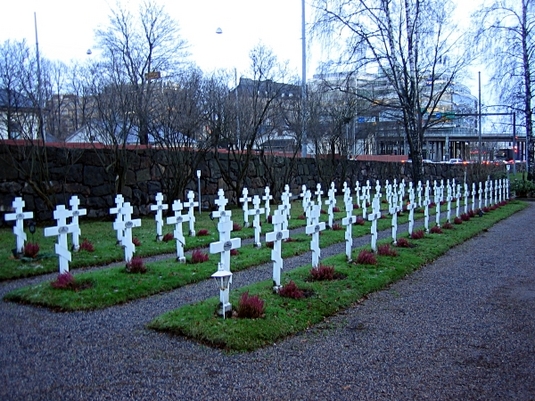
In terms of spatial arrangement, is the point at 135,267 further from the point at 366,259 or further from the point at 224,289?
the point at 366,259

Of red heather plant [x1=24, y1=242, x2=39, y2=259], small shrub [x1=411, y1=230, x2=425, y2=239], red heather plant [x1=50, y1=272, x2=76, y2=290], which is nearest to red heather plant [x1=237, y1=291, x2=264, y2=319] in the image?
red heather plant [x1=50, y1=272, x2=76, y2=290]

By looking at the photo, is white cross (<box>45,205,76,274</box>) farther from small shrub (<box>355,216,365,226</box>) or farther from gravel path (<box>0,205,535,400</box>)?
small shrub (<box>355,216,365,226</box>)

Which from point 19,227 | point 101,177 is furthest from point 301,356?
point 101,177

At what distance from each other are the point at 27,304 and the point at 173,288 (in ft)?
6.43

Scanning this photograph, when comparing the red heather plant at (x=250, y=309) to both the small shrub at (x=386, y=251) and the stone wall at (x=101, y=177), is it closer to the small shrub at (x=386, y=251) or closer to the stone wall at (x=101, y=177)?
the small shrub at (x=386, y=251)

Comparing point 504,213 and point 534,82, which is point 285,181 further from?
point 534,82

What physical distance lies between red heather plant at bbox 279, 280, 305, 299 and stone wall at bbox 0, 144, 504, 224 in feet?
32.2

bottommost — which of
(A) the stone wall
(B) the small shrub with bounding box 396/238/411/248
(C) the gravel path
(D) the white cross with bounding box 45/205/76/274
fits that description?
(C) the gravel path

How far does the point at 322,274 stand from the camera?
8.44 metres

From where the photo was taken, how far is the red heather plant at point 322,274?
8.41 m

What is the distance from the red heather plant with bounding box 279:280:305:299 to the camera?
7203 mm

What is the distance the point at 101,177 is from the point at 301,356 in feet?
43.4

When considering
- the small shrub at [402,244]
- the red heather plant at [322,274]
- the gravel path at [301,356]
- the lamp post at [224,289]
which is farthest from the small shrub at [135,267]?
the small shrub at [402,244]

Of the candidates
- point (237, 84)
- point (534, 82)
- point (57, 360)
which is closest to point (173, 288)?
point (57, 360)
